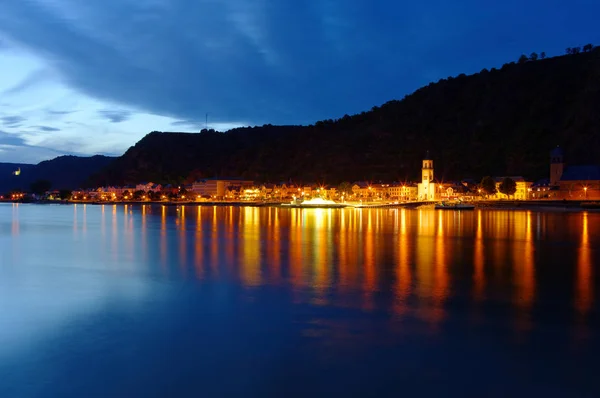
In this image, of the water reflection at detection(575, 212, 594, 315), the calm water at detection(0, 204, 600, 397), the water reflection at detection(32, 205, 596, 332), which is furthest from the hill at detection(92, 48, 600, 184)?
the calm water at detection(0, 204, 600, 397)

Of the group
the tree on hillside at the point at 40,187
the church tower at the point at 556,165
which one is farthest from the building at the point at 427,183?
the tree on hillside at the point at 40,187

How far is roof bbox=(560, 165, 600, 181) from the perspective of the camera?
75.9 metres

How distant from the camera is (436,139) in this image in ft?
411

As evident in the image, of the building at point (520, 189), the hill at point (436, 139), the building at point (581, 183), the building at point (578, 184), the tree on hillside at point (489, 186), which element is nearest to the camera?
the building at point (581, 183)

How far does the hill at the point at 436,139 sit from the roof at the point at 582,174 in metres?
13.9

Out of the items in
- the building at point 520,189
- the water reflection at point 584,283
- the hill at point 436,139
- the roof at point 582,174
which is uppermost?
the hill at point 436,139

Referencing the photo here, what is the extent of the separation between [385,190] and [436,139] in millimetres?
29529

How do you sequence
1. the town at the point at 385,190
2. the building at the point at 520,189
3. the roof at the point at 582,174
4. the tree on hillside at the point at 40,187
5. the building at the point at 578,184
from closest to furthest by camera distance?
the building at the point at 578,184 < the roof at the point at 582,174 < the town at the point at 385,190 < the building at the point at 520,189 < the tree on hillside at the point at 40,187

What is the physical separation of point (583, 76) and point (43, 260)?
120 meters

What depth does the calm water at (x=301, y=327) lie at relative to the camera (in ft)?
20.3

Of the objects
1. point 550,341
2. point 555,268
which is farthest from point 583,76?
point 550,341

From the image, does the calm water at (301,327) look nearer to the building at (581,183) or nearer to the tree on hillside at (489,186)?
the building at (581,183)

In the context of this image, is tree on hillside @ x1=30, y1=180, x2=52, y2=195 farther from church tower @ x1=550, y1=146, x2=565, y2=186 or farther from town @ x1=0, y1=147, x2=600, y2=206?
church tower @ x1=550, y1=146, x2=565, y2=186

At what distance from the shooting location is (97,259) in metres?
18.0
